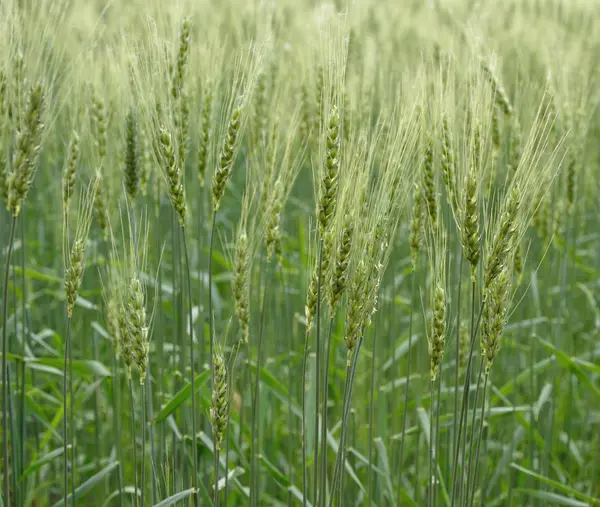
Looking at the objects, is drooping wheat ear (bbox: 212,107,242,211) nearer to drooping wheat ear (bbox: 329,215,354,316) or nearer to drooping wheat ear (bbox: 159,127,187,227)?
drooping wheat ear (bbox: 159,127,187,227)

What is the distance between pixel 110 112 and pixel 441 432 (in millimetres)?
1533

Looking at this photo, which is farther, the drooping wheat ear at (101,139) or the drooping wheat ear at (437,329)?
the drooping wheat ear at (101,139)

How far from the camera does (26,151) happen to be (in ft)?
5.54

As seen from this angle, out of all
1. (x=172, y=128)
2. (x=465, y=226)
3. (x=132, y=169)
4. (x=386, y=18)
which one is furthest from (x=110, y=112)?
(x=386, y=18)

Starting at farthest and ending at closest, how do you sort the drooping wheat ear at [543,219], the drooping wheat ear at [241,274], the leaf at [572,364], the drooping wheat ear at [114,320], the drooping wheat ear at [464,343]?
the drooping wheat ear at [543,219] < the leaf at [572,364] < the drooping wheat ear at [464,343] < the drooping wheat ear at [114,320] < the drooping wheat ear at [241,274]

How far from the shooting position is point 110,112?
2766mm

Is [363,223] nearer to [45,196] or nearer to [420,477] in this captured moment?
[420,477]

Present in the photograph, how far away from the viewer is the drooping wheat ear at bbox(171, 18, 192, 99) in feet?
6.87

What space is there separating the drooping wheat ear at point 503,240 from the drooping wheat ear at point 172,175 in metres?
0.65

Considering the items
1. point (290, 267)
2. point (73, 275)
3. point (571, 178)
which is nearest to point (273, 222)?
point (73, 275)

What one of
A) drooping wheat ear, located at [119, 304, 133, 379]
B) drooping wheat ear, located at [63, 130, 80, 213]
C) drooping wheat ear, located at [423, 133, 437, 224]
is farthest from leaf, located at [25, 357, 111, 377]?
drooping wheat ear, located at [423, 133, 437, 224]

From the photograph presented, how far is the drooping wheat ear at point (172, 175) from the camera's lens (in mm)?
1790

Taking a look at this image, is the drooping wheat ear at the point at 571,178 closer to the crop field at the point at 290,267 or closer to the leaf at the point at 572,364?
the crop field at the point at 290,267

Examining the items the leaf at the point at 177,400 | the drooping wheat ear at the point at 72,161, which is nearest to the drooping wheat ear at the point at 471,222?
the leaf at the point at 177,400
